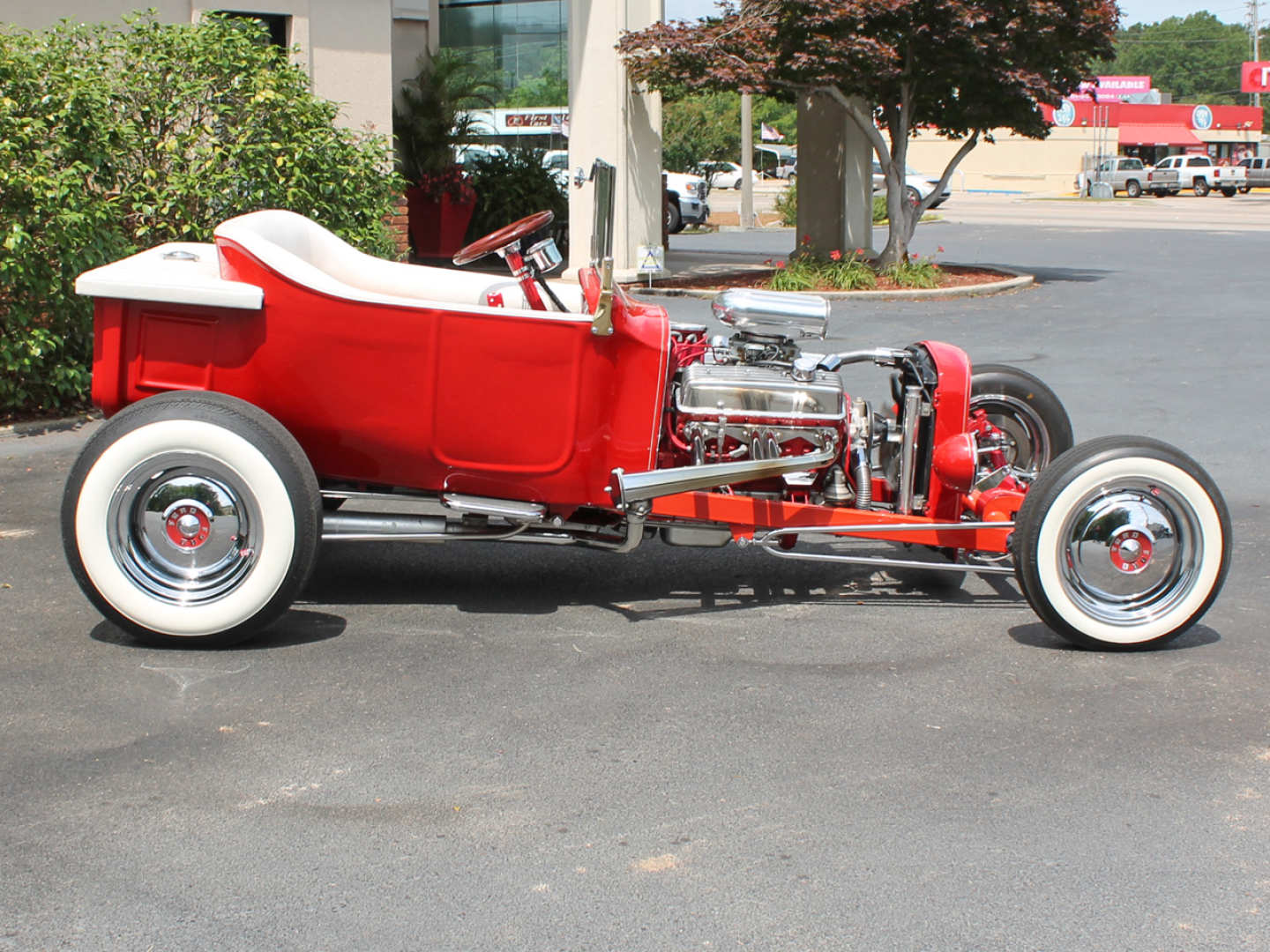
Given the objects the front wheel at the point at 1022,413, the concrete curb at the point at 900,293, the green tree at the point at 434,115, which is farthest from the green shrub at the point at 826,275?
the front wheel at the point at 1022,413

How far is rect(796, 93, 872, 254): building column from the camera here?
66.7 ft

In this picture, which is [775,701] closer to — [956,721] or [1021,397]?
[956,721]

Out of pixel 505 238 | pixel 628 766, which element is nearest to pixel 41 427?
pixel 505 238

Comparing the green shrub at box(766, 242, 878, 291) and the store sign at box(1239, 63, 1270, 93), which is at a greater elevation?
the store sign at box(1239, 63, 1270, 93)

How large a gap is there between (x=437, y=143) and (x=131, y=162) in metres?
11.6

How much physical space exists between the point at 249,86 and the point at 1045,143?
6434 centimetres

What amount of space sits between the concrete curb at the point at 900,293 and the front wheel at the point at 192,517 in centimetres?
1193

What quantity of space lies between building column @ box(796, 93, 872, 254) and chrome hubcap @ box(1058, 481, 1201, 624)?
15.7m

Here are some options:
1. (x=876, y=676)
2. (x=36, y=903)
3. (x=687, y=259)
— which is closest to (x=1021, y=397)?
(x=876, y=676)

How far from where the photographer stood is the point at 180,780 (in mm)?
3887

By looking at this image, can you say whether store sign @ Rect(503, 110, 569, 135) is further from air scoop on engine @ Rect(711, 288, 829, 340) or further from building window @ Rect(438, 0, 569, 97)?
air scoop on engine @ Rect(711, 288, 829, 340)

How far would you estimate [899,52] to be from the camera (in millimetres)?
17062

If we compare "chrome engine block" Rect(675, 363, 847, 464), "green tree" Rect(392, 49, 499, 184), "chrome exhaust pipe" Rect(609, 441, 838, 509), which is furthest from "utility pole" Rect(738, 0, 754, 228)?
"chrome exhaust pipe" Rect(609, 441, 838, 509)

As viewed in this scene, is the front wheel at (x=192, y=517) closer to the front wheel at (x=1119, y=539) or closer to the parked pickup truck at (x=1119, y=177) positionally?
the front wheel at (x=1119, y=539)
